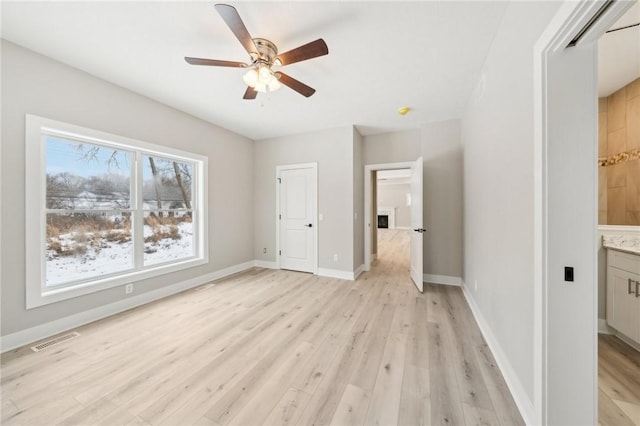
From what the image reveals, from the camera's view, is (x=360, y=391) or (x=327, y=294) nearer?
(x=360, y=391)

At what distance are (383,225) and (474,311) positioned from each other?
30.0 ft

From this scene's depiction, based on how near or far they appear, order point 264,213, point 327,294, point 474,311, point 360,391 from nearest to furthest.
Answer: point 360,391 → point 474,311 → point 327,294 → point 264,213

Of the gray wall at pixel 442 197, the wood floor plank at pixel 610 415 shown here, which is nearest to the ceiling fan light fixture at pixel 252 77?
the gray wall at pixel 442 197

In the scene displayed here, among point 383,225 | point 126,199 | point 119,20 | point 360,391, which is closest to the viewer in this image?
point 360,391

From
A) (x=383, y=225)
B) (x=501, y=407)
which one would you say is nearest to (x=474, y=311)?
(x=501, y=407)

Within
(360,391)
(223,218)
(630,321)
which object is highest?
(223,218)

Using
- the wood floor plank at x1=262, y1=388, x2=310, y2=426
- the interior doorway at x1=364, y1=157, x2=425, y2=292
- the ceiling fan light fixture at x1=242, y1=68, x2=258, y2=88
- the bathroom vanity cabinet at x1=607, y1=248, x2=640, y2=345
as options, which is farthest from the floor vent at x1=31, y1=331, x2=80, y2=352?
the bathroom vanity cabinet at x1=607, y1=248, x2=640, y2=345

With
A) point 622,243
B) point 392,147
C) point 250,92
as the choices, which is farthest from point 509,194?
point 392,147

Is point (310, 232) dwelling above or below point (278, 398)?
above

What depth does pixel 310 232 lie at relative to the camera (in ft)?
14.1

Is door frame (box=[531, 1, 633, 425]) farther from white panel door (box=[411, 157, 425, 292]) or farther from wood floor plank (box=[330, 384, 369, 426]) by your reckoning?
white panel door (box=[411, 157, 425, 292])

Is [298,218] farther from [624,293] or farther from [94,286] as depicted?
[624,293]

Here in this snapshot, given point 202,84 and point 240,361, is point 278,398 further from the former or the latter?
point 202,84

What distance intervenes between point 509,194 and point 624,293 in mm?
1532
